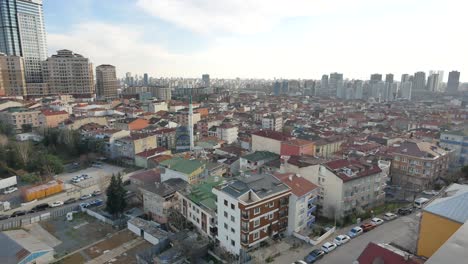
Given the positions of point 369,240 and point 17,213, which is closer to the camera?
point 369,240

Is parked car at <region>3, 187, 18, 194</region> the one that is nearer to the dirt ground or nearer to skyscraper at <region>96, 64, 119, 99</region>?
the dirt ground

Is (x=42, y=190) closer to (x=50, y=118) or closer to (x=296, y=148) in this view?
(x=296, y=148)

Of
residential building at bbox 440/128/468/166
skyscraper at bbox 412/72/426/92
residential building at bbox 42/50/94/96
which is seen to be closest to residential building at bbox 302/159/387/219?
residential building at bbox 440/128/468/166

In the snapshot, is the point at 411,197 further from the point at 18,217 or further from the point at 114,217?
the point at 18,217

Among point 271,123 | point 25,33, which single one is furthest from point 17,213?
point 25,33

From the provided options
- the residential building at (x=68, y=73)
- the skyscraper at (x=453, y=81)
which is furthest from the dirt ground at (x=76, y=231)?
the skyscraper at (x=453, y=81)
